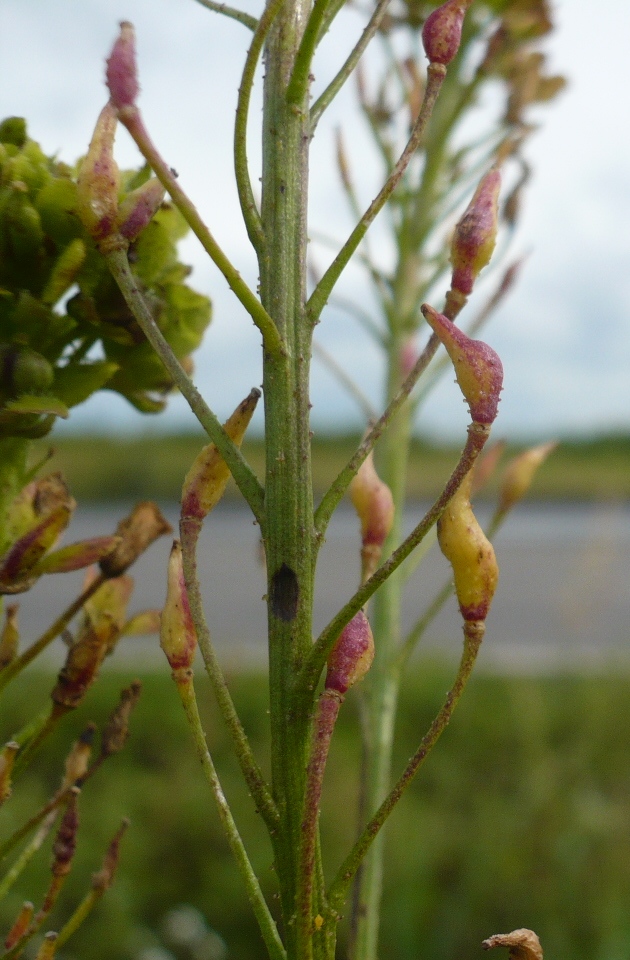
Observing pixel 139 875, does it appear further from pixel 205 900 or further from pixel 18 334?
pixel 18 334

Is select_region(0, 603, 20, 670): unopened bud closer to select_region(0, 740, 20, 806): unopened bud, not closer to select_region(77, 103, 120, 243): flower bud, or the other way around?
select_region(0, 740, 20, 806): unopened bud

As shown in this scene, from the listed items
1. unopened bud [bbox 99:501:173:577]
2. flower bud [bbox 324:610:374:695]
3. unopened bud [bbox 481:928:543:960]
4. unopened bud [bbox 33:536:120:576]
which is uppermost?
unopened bud [bbox 99:501:173:577]

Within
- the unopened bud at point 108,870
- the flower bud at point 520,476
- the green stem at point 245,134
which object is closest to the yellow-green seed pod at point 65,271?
the green stem at point 245,134

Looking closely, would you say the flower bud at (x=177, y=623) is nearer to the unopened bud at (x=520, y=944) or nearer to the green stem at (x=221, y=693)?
the green stem at (x=221, y=693)

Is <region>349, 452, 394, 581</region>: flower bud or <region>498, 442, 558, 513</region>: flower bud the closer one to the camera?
<region>349, 452, 394, 581</region>: flower bud

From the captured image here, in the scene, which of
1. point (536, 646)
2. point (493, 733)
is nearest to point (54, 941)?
point (493, 733)

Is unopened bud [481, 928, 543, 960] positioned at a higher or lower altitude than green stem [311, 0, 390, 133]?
lower

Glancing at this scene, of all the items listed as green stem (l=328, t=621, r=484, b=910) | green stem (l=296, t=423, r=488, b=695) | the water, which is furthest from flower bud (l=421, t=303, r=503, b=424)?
the water
